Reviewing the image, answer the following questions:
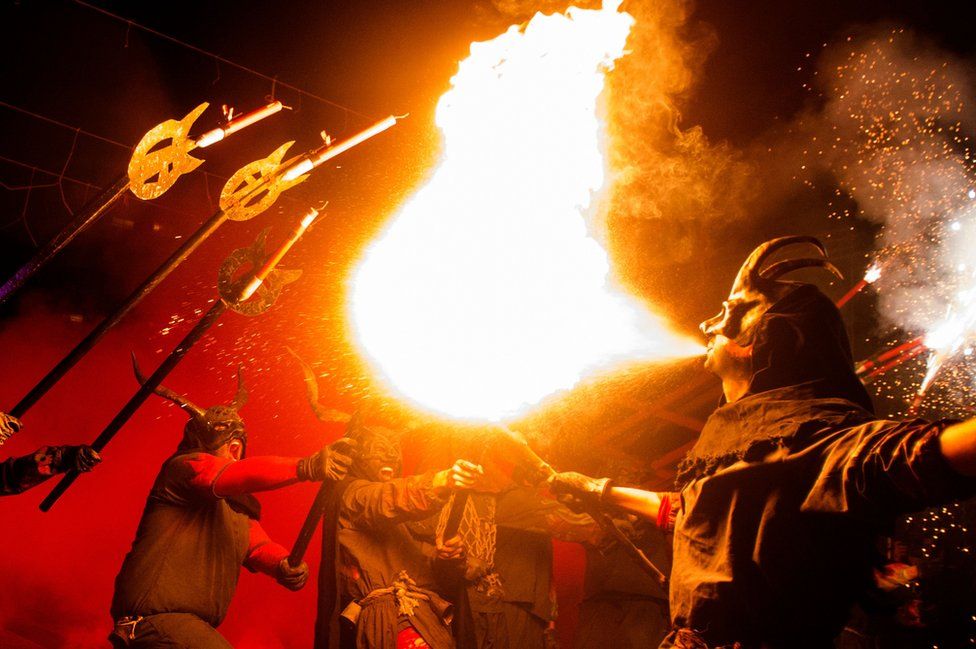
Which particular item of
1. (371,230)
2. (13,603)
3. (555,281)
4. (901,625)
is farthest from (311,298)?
(901,625)

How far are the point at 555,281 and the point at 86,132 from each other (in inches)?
264

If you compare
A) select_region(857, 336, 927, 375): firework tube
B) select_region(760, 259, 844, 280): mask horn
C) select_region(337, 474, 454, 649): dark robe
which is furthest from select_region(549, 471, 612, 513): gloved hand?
select_region(857, 336, 927, 375): firework tube

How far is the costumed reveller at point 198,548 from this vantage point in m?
4.09

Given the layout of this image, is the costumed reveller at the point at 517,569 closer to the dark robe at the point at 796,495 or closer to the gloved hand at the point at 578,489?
the gloved hand at the point at 578,489

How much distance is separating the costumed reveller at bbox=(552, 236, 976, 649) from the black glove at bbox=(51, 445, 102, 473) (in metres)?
3.21

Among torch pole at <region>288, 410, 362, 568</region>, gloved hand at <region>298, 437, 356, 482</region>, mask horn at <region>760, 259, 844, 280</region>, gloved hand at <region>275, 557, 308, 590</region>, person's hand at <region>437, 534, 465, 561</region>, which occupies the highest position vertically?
mask horn at <region>760, 259, 844, 280</region>

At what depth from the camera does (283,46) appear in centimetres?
806

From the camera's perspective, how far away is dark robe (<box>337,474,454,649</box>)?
472 centimetres

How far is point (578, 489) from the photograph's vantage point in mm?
3814

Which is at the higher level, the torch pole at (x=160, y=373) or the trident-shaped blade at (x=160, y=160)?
the trident-shaped blade at (x=160, y=160)

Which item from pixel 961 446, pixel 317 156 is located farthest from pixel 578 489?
pixel 317 156

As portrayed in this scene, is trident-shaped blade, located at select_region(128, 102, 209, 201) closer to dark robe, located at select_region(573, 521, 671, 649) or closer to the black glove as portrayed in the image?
the black glove

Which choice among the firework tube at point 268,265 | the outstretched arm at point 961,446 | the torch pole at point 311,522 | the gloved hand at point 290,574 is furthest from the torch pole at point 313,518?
the outstretched arm at point 961,446

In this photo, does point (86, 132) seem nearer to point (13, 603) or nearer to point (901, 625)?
point (13, 603)
